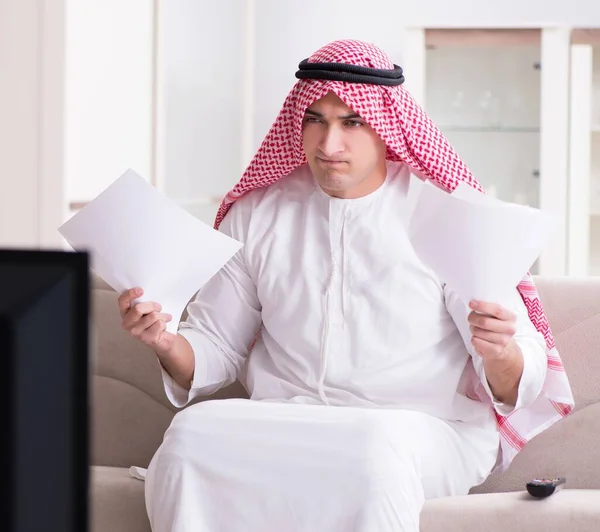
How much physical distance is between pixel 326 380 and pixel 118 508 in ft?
1.58

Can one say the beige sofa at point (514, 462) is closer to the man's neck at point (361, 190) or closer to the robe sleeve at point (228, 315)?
the robe sleeve at point (228, 315)

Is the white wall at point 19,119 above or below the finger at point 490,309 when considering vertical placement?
above

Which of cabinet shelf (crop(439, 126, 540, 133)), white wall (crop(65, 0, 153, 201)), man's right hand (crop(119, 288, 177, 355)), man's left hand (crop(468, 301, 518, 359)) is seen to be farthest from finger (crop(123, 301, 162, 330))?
cabinet shelf (crop(439, 126, 540, 133))

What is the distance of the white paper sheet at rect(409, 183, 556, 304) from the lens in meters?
1.60

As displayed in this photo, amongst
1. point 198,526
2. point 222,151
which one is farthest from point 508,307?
point 222,151

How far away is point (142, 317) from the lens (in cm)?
182

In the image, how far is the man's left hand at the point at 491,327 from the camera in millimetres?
1684

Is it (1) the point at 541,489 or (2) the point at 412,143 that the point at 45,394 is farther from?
(2) the point at 412,143

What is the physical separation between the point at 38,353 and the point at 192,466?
1297 millimetres

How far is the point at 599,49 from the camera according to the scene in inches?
190

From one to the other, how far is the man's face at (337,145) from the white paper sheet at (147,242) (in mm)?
305

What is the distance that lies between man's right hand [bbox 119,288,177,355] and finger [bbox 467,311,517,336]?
0.57 m

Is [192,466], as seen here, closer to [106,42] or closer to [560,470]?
[560,470]

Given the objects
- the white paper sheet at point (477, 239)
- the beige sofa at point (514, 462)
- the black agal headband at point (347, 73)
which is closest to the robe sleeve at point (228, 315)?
the beige sofa at point (514, 462)
